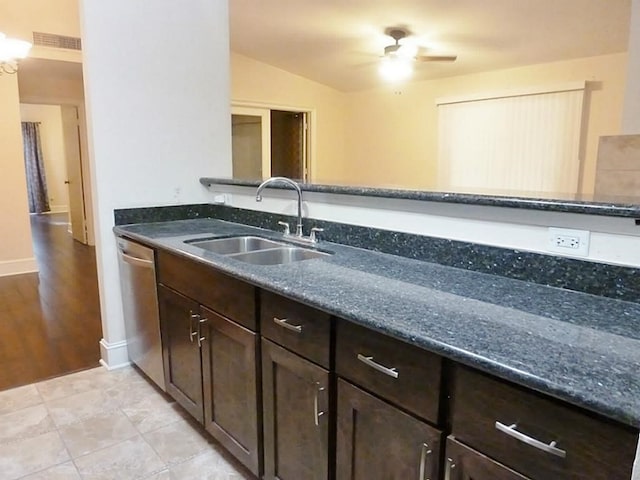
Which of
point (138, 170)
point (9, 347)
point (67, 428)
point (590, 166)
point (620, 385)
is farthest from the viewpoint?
point (590, 166)

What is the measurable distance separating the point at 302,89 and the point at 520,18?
11.0 feet

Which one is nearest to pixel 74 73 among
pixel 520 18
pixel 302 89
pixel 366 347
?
pixel 302 89

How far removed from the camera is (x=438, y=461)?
1.08 m

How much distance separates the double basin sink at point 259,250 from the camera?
2166 mm

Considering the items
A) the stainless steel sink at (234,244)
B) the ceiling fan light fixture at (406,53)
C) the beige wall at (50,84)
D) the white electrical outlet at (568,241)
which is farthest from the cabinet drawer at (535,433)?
the beige wall at (50,84)

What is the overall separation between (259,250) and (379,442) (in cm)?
129

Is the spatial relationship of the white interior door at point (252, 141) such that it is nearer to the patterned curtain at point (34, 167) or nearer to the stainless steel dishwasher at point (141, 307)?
the stainless steel dishwasher at point (141, 307)

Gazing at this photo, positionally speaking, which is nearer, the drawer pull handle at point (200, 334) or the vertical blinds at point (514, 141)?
the drawer pull handle at point (200, 334)

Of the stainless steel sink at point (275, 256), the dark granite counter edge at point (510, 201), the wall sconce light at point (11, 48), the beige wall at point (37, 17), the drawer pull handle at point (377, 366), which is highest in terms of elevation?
the beige wall at point (37, 17)

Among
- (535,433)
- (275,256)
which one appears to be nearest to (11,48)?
(275,256)

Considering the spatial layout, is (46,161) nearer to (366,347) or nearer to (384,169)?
(384,169)

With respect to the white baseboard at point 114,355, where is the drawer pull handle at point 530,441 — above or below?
above

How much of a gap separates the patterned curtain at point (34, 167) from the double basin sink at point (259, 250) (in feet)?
31.7

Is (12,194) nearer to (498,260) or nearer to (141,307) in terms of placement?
(141,307)
